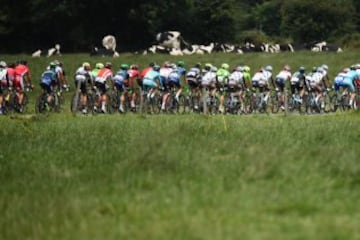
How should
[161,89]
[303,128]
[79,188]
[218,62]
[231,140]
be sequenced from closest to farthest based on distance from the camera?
1. [79,188]
2. [231,140]
3. [303,128]
4. [161,89]
5. [218,62]

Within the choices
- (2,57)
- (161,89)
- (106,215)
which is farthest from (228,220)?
(2,57)

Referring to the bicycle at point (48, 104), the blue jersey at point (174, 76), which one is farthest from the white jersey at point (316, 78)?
the bicycle at point (48, 104)

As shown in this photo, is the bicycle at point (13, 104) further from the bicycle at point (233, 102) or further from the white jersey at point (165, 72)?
the bicycle at point (233, 102)

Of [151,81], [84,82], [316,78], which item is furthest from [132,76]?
[316,78]

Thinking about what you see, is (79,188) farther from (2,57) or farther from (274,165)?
(2,57)

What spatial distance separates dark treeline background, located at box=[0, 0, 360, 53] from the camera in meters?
65.1

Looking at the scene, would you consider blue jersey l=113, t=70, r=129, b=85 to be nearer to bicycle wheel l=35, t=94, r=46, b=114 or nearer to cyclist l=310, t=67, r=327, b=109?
bicycle wheel l=35, t=94, r=46, b=114

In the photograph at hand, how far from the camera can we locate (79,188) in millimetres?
9344

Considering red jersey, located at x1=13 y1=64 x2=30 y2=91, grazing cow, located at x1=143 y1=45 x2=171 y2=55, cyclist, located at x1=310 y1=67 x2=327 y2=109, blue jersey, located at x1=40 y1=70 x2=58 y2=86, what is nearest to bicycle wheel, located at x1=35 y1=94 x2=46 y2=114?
blue jersey, located at x1=40 y1=70 x2=58 y2=86

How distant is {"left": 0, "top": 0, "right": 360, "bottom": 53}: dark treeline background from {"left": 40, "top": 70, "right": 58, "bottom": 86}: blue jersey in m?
34.4

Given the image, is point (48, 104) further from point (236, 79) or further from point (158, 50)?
point (158, 50)

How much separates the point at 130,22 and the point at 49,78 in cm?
3943

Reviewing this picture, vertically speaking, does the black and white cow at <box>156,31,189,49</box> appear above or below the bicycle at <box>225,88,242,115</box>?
above

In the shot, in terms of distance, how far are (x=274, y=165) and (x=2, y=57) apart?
45.9m
